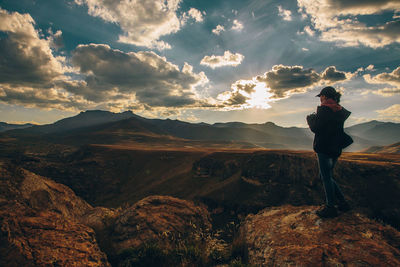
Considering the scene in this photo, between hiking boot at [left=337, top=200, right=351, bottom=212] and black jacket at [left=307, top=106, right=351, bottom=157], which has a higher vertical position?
black jacket at [left=307, top=106, right=351, bottom=157]

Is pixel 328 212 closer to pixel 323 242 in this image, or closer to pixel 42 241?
pixel 323 242

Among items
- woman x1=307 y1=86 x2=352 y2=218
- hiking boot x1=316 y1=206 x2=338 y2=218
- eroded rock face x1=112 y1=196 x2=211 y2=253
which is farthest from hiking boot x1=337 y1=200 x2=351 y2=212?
eroded rock face x1=112 y1=196 x2=211 y2=253

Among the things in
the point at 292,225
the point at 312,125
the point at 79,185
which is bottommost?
the point at 79,185

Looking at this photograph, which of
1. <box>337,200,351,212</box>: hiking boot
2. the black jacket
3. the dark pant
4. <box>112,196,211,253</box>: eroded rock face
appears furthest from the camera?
<box>112,196,211,253</box>: eroded rock face

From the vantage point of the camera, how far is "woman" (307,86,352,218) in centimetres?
528

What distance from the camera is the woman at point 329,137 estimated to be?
5.28 m

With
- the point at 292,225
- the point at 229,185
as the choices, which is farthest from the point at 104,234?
the point at 229,185

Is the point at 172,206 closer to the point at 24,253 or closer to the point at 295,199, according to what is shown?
the point at 24,253

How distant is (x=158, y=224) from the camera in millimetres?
7309

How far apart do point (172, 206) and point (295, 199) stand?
50.4ft

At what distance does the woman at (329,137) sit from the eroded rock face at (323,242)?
1.33 feet

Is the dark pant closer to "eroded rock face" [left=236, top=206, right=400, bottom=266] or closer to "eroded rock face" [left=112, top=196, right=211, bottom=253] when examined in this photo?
"eroded rock face" [left=236, top=206, right=400, bottom=266]

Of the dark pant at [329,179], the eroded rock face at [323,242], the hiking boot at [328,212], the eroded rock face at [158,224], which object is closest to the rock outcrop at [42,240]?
the eroded rock face at [158,224]

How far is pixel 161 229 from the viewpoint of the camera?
7.07 m
